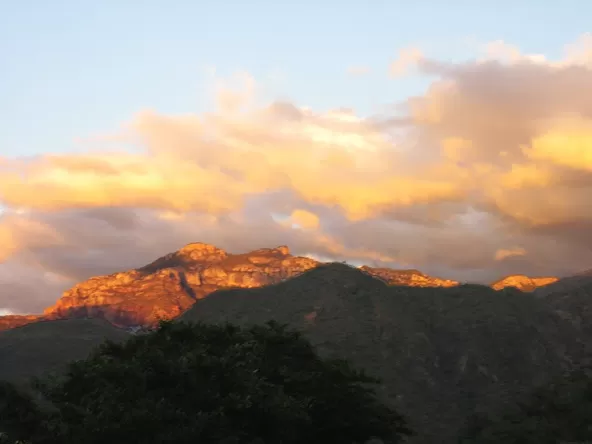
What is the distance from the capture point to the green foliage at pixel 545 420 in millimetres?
69062

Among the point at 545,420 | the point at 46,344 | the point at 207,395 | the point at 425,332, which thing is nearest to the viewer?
the point at 207,395

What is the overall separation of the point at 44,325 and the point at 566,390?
124116 millimetres

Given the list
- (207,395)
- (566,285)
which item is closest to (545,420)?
(207,395)

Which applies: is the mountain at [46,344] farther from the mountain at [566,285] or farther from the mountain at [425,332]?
the mountain at [566,285]

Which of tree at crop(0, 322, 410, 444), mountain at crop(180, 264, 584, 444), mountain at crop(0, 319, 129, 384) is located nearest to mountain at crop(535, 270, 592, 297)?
mountain at crop(180, 264, 584, 444)

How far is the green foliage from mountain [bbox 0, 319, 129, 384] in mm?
72851

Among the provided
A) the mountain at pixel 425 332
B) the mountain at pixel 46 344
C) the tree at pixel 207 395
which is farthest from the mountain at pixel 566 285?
the tree at pixel 207 395

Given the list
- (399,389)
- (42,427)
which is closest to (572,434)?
(42,427)

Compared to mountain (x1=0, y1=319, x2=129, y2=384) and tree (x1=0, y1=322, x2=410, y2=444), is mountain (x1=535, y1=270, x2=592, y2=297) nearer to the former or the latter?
mountain (x1=0, y1=319, x2=129, y2=384)

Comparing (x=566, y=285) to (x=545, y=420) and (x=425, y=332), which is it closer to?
(x=425, y=332)

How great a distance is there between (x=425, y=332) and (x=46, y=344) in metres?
71.8

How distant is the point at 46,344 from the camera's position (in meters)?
151

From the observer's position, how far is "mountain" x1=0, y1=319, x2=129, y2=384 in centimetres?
13712

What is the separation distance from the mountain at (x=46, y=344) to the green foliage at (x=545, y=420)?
72.9 metres
